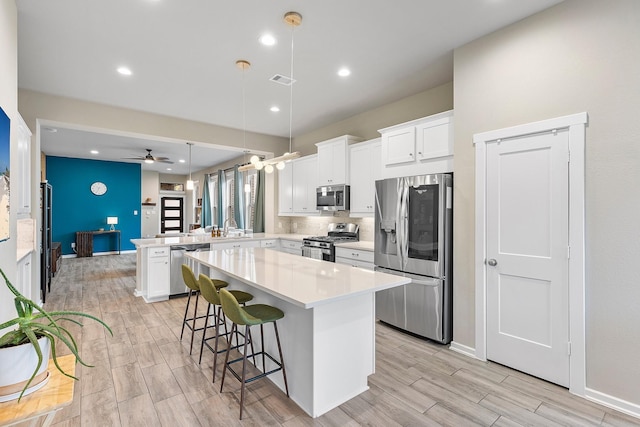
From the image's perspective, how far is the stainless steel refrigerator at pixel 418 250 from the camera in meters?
3.15

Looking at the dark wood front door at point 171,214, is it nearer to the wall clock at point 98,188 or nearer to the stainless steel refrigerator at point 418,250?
the wall clock at point 98,188

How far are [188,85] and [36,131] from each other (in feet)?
6.79

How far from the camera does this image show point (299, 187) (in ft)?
19.7

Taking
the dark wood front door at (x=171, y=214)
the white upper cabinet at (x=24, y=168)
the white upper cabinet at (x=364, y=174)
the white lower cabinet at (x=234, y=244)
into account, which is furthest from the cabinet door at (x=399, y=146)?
the dark wood front door at (x=171, y=214)

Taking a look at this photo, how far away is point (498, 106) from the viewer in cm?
279

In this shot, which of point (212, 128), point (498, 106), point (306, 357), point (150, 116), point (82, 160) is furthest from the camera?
point (82, 160)

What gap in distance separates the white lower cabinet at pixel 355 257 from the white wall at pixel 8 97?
132 inches

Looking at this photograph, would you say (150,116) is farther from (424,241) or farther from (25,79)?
(424,241)

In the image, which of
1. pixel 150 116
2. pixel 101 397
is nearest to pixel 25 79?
pixel 150 116

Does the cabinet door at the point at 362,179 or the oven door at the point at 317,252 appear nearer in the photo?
the cabinet door at the point at 362,179

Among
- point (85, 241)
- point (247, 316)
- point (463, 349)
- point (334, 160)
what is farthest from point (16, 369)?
point (85, 241)

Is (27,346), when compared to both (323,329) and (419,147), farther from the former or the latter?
(419,147)

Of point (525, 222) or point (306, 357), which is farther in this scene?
point (525, 222)

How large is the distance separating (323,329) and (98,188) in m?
9.84
